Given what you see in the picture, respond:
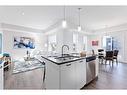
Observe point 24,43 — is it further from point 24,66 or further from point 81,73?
point 81,73

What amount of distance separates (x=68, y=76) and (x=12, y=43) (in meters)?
6.20

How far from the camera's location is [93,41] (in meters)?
8.86

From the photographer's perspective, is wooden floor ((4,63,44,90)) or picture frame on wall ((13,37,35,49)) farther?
picture frame on wall ((13,37,35,49))

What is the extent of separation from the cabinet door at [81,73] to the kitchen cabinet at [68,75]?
0.45 ft

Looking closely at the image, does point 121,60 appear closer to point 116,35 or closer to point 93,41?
point 116,35

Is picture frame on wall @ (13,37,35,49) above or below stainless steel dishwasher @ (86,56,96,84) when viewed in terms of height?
above

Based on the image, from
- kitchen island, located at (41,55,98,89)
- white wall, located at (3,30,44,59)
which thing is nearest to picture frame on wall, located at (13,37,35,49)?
white wall, located at (3,30,44,59)

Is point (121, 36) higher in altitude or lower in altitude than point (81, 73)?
higher

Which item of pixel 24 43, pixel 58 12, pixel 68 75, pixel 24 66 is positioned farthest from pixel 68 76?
pixel 24 43

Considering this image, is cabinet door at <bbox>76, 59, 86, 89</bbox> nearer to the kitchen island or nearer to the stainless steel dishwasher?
the kitchen island

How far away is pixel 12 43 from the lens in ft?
23.0

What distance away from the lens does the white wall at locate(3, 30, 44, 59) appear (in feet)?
22.0

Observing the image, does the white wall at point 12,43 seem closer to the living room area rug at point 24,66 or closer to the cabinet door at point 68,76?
the living room area rug at point 24,66
